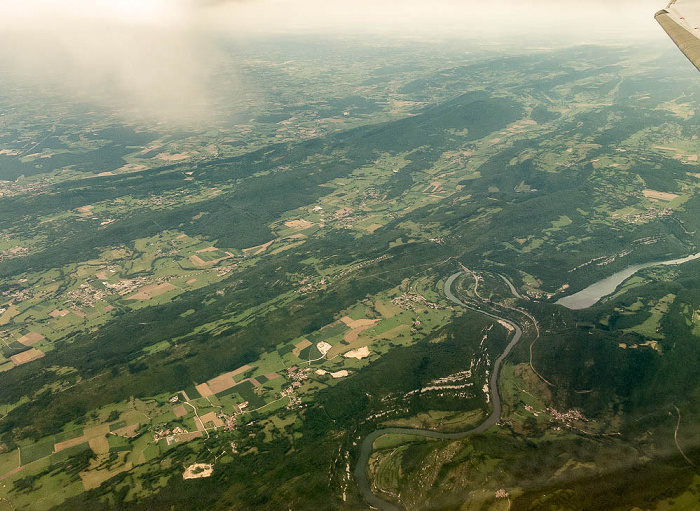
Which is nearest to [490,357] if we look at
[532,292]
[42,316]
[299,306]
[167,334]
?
[532,292]

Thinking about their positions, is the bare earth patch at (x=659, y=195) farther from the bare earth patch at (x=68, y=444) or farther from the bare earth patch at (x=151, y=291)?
the bare earth patch at (x=68, y=444)

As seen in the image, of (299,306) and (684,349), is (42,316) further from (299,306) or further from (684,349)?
(684,349)

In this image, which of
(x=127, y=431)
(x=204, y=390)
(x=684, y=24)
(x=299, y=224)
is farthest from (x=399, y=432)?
(x=299, y=224)

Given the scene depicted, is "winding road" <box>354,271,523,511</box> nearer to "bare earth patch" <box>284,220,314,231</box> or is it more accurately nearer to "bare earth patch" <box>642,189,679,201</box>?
"bare earth patch" <box>284,220,314,231</box>

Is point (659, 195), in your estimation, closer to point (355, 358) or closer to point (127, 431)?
point (355, 358)

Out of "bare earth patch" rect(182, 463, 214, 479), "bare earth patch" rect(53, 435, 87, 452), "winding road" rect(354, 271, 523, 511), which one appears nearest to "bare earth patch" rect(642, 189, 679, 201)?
"winding road" rect(354, 271, 523, 511)

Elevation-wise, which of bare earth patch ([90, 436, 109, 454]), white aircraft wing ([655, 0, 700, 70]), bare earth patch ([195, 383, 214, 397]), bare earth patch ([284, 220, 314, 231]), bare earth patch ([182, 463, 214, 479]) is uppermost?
white aircraft wing ([655, 0, 700, 70])
